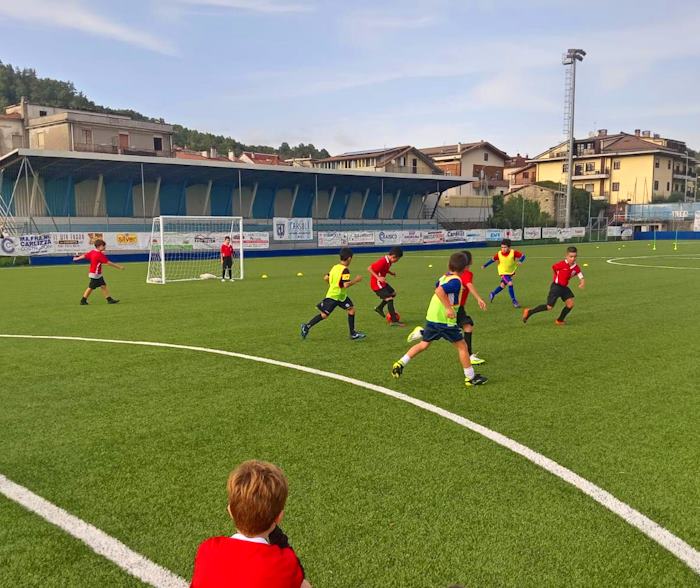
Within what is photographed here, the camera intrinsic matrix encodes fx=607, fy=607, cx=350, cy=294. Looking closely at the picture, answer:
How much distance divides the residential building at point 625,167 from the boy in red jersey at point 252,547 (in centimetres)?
8186

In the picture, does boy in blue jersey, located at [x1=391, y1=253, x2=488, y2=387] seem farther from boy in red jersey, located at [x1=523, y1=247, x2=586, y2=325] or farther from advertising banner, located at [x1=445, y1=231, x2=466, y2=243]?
advertising banner, located at [x1=445, y1=231, x2=466, y2=243]

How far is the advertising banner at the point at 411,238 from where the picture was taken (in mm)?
46125

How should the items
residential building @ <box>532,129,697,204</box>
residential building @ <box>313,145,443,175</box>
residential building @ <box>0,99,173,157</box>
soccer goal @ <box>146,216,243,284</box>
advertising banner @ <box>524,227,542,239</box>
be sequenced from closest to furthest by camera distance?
1. soccer goal @ <box>146,216,243,284</box>
2. residential building @ <box>0,99,173,157</box>
3. advertising banner @ <box>524,227,542,239</box>
4. residential building @ <box>313,145,443,175</box>
5. residential building @ <box>532,129,697,204</box>

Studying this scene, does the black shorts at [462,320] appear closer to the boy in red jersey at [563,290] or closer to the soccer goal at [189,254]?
the boy in red jersey at [563,290]

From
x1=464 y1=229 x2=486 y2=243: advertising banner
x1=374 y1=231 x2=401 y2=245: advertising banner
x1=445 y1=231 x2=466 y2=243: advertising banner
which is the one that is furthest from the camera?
x1=464 y1=229 x2=486 y2=243: advertising banner

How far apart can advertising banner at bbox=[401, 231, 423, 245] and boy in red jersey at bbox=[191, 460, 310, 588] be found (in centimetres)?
4411

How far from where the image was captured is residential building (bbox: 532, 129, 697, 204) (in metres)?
80.0

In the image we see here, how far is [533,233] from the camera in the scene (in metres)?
→ 54.4

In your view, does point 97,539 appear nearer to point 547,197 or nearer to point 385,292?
point 385,292

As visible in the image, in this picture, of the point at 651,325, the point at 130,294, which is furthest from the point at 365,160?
the point at 651,325

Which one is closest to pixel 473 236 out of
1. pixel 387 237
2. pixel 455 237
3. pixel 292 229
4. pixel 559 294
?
pixel 455 237

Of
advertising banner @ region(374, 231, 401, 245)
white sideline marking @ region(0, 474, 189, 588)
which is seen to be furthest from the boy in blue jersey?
advertising banner @ region(374, 231, 401, 245)

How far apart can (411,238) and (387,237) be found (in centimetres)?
214

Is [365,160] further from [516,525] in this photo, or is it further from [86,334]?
[516,525]
